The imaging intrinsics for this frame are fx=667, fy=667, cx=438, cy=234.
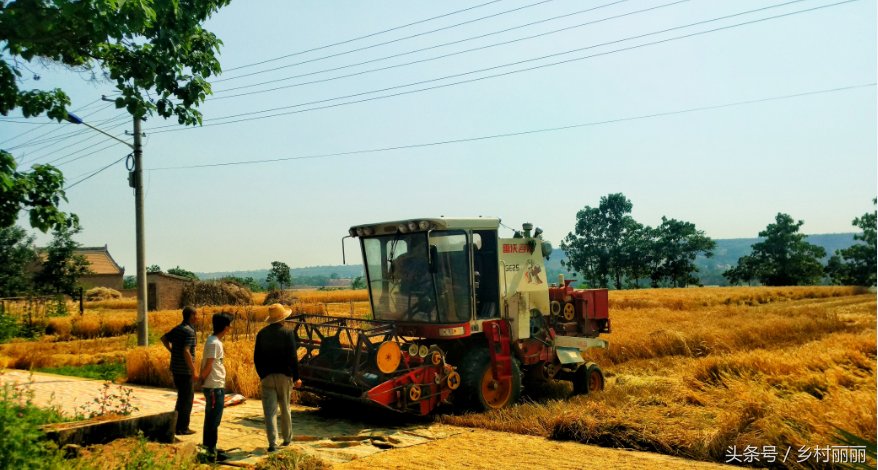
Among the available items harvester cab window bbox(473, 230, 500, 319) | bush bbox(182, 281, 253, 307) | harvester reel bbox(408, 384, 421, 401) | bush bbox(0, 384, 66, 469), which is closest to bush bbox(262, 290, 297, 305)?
bush bbox(182, 281, 253, 307)

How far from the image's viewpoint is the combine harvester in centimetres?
937

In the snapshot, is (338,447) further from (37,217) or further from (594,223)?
(594,223)

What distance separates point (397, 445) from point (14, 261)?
38109 millimetres

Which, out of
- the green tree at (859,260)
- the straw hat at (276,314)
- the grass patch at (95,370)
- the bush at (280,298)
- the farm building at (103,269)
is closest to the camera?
the straw hat at (276,314)

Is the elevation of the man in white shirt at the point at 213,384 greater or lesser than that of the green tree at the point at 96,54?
lesser

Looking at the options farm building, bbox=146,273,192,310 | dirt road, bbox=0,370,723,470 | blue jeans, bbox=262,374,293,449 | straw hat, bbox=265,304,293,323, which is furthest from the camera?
farm building, bbox=146,273,192,310

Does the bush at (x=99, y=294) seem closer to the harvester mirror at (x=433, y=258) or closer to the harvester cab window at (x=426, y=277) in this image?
the harvester cab window at (x=426, y=277)

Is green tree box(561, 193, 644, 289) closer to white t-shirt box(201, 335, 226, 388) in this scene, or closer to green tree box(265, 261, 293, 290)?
green tree box(265, 261, 293, 290)

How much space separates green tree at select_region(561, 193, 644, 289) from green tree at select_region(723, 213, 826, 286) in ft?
40.5

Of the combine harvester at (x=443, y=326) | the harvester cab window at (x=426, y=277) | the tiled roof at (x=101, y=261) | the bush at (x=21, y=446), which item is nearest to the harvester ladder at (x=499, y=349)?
the combine harvester at (x=443, y=326)

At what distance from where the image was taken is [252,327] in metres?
22.5

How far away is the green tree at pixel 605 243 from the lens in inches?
2936

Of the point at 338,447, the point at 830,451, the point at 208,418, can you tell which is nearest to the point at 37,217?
the point at 208,418

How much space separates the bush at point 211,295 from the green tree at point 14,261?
8.55 m
